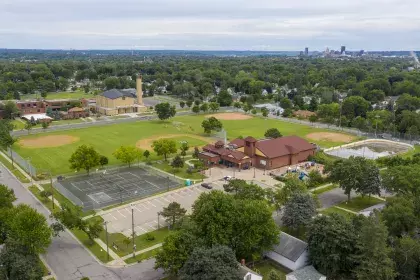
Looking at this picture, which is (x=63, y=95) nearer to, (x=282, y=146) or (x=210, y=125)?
(x=210, y=125)

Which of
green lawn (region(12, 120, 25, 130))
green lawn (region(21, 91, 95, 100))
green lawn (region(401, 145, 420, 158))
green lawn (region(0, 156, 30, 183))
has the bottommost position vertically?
green lawn (region(12, 120, 25, 130))

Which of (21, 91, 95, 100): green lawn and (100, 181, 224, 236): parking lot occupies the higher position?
(21, 91, 95, 100): green lawn

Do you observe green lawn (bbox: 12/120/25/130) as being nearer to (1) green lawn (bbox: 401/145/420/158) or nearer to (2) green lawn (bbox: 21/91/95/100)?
(2) green lawn (bbox: 21/91/95/100)

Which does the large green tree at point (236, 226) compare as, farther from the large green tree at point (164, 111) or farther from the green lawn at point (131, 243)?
the large green tree at point (164, 111)

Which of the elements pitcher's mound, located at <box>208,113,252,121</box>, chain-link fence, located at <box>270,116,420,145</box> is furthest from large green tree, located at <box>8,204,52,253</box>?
pitcher's mound, located at <box>208,113,252,121</box>

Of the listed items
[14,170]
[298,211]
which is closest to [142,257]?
[298,211]

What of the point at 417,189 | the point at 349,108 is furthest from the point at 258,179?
the point at 349,108

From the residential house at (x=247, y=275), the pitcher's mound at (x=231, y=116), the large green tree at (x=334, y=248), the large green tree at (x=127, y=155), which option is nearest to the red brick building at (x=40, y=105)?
the pitcher's mound at (x=231, y=116)
